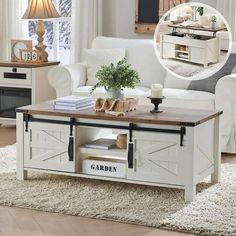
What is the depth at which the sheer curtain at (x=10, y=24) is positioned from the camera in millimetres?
7453

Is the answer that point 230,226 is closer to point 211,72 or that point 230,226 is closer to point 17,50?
point 211,72

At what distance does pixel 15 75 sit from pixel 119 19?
131 cm

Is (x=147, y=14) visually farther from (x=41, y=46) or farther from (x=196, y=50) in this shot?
(x=196, y=50)

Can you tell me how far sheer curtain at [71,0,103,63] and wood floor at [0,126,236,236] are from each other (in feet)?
11.0

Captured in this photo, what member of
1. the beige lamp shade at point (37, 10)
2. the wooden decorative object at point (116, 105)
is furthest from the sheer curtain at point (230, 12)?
the wooden decorative object at point (116, 105)

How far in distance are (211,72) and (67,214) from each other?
6.02 ft

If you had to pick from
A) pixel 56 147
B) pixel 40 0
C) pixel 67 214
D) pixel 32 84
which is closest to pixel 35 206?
pixel 67 214

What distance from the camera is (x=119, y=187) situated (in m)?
4.62

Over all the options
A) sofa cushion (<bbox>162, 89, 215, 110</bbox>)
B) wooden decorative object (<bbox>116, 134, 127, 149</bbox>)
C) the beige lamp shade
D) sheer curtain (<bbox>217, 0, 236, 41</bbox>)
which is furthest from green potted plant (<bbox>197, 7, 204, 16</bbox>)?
the beige lamp shade

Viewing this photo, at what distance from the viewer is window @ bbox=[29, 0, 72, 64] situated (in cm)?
751

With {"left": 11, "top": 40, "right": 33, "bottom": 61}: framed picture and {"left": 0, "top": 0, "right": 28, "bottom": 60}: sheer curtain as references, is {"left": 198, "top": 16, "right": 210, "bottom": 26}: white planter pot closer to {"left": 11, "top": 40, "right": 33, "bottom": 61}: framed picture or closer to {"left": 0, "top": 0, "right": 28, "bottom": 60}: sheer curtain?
{"left": 11, "top": 40, "right": 33, "bottom": 61}: framed picture

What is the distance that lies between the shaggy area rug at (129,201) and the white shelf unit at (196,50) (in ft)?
3.03

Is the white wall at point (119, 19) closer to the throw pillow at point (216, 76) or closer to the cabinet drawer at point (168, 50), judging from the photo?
the throw pillow at point (216, 76)

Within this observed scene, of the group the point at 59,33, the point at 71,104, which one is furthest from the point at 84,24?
the point at 71,104
